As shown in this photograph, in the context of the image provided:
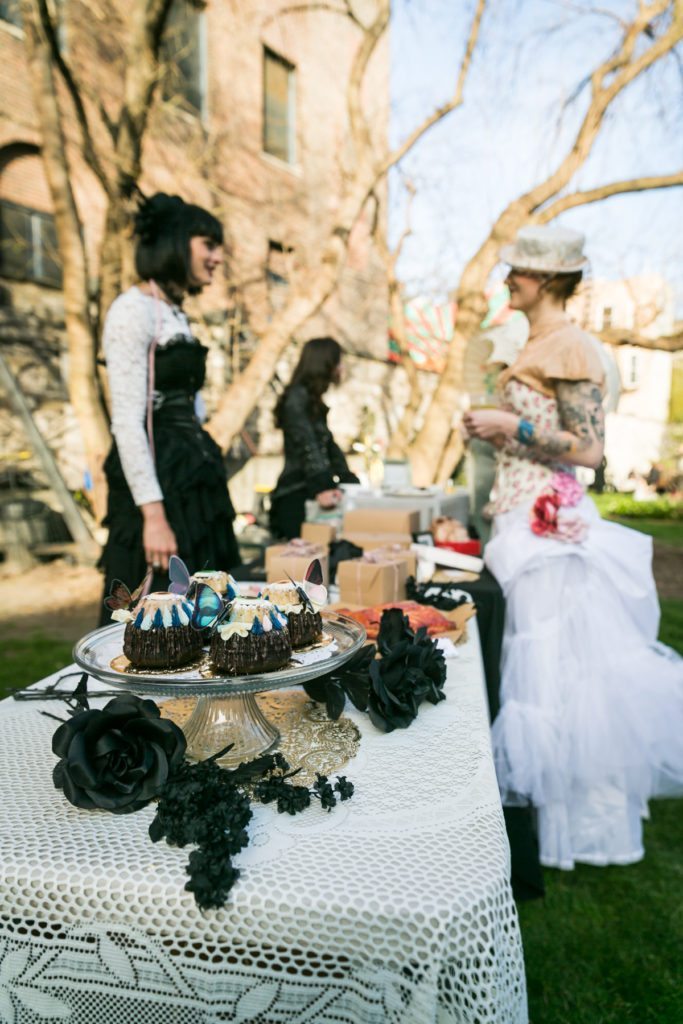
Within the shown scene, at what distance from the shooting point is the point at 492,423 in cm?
219

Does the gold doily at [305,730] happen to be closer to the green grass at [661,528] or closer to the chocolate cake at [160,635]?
the chocolate cake at [160,635]

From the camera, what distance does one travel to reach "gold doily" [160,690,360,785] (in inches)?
38.8

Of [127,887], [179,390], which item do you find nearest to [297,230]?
[179,390]

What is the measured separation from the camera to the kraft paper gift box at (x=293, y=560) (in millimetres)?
1760

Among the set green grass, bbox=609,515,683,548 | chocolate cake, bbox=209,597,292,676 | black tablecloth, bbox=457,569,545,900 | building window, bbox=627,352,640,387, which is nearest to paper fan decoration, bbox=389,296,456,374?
green grass, bbox=609,515,683,548

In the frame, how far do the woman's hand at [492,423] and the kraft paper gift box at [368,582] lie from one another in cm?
65

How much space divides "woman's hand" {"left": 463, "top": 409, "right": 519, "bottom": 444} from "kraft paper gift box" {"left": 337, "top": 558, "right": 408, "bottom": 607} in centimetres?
65

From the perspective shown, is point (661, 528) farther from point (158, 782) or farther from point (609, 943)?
point (158, 782)

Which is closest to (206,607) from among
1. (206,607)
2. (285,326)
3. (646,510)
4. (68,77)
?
(206,607)

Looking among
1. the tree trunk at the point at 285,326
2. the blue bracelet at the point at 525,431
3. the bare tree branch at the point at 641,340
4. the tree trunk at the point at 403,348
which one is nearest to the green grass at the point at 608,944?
the blue bracelet at the point at 525,431

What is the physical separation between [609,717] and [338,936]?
61.3 inches

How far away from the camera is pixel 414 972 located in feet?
2.15

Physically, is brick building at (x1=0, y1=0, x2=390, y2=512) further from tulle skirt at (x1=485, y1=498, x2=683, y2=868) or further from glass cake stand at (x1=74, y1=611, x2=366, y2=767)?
glass cake stand at (x1=74, y1=611, x2=366, y2=767)

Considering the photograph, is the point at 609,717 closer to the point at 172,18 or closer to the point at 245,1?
the point at 172,18
